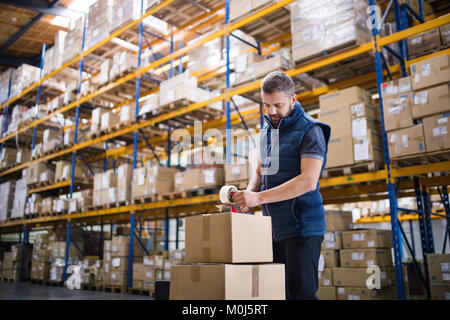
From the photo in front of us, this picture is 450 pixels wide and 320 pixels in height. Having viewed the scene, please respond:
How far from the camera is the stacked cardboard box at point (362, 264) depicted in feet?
16.0

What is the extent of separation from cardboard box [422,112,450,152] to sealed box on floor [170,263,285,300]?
3.32m

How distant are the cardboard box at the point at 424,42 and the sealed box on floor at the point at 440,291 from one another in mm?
3219

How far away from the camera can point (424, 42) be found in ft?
18.0

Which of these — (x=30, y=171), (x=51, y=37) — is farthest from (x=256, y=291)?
(x=51, y=37)

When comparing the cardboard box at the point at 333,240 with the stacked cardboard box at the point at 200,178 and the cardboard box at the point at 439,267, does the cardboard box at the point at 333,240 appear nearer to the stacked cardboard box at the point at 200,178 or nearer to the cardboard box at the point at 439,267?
the cardboard box at the point at 439,267

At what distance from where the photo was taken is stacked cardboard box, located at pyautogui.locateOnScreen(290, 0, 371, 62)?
5.24m

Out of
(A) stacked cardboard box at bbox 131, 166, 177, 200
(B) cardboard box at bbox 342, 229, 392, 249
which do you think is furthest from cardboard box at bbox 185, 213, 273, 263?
(A) stacked cardboard box at bbox 131, 166, 177, 200

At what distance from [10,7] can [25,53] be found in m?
3.37

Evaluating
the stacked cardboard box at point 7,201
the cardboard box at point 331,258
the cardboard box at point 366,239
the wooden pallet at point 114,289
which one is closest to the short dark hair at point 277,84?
the cardboard box at point 366,239

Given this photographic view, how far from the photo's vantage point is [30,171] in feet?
38.5

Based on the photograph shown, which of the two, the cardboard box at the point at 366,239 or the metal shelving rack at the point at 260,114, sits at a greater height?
the metal shelving rack at the point at 260,114

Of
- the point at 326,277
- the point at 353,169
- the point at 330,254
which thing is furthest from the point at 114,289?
the point at 353,169

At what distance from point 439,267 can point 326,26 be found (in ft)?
11.3
